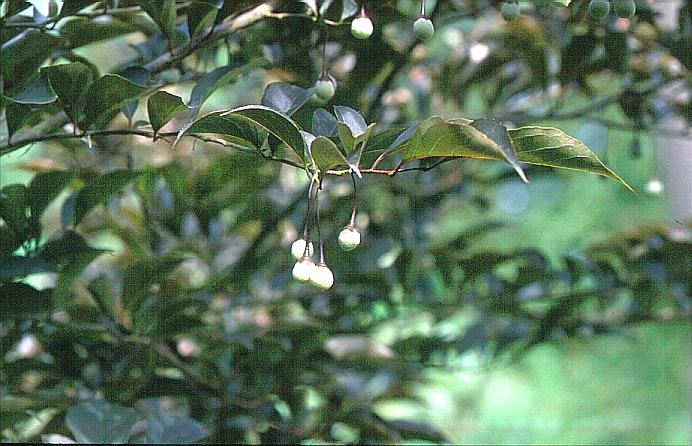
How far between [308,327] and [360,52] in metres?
0.24

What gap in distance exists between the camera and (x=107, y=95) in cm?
50

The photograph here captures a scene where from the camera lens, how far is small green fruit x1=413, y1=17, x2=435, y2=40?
1.73ft

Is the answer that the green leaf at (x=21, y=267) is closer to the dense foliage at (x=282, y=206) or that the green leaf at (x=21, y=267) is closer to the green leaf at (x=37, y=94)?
the dense foliage at (x=282, y=206)

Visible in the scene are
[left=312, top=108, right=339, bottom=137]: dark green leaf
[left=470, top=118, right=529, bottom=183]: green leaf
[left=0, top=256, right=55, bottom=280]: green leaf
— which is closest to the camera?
[left=470, top=118, right=529, bottom=183]: green leaf

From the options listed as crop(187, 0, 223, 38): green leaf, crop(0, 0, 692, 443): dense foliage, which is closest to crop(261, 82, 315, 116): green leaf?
crop(0, 0, 692, 443): dense foliage

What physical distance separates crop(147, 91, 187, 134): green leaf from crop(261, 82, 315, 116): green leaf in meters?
0.05

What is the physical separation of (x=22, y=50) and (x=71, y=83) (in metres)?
0.08

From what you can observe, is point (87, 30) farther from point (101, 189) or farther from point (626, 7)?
point (626, 7)

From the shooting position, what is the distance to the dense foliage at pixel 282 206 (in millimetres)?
495

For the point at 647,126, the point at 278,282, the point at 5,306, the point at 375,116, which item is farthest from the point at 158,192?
the point at 647,126

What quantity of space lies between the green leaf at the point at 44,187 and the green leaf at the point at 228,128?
178mm

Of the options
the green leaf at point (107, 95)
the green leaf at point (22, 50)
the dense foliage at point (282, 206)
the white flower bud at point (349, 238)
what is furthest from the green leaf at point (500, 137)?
the green leaf at point (22, 50)

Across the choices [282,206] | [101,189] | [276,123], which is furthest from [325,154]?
[282,206]

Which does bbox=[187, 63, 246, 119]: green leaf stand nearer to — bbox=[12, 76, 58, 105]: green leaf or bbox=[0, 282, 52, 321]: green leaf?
bbox=[12, 76, 58, 105]: green leaf
